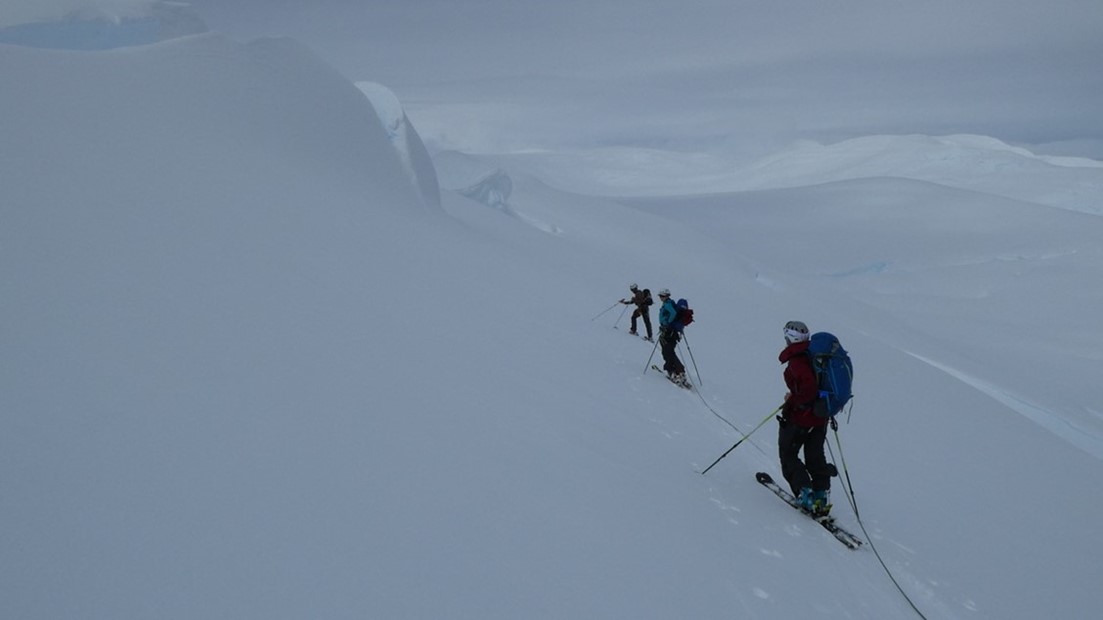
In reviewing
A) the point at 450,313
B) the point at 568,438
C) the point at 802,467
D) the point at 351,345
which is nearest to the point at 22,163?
the point at 351,345

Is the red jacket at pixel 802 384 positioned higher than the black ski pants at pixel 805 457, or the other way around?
the red jacket at pixel 802 384

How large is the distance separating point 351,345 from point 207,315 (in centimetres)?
104

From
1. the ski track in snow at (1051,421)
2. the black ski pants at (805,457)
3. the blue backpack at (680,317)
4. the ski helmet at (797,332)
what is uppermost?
the blue backpack at (680,317)

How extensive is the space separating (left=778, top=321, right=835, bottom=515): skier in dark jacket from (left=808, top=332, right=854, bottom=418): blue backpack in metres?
0.07

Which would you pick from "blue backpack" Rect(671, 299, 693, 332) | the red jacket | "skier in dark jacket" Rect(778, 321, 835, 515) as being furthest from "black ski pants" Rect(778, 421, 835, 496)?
"blue backpack" Rect(671, 299, 693, 332)

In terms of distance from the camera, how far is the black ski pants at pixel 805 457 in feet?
16.9

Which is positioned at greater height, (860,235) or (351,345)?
(860,235)

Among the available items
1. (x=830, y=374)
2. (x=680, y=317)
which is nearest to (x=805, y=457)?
(x=830, y=374)

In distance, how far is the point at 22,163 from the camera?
17.2 ft

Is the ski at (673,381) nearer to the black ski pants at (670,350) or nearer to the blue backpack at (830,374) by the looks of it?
the black ski pants at (670,350)

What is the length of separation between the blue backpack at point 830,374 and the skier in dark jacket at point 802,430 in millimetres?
73

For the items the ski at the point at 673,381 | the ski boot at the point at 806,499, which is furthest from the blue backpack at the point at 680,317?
the ski boot at the point at 806,499

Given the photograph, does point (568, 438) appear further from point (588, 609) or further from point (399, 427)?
point (588, 609)

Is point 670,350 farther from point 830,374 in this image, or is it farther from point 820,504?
point 830,374
